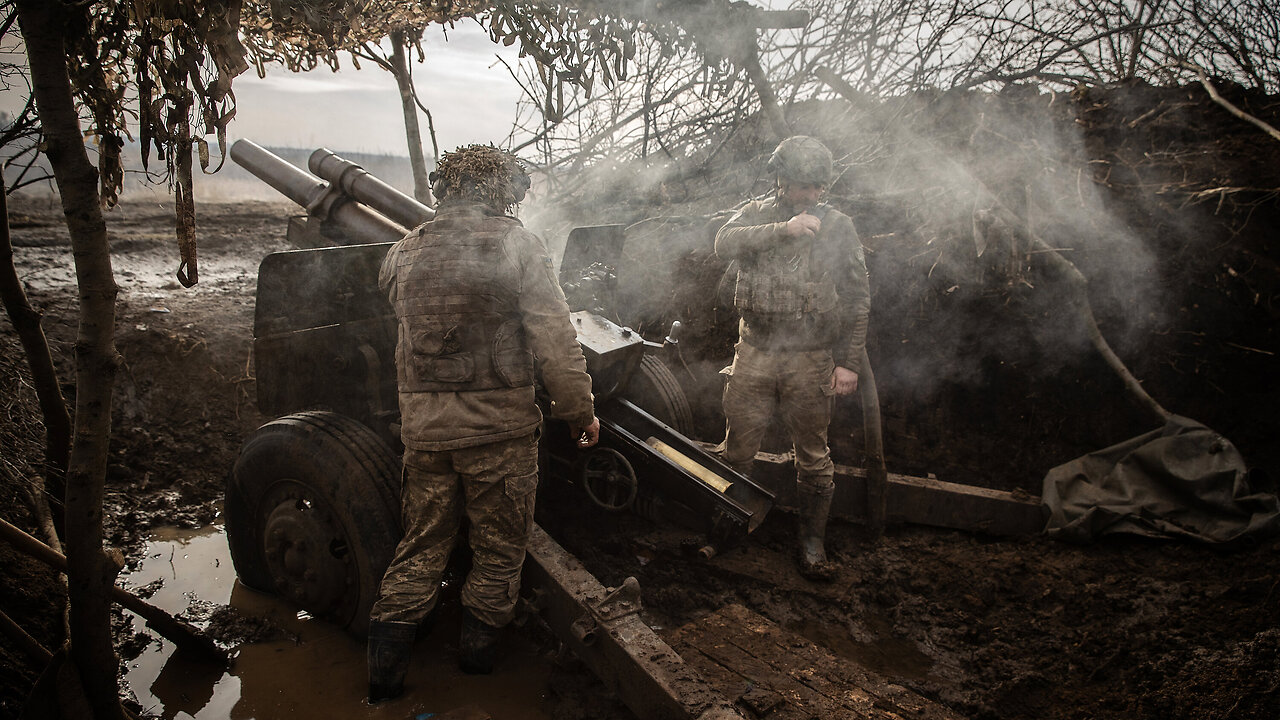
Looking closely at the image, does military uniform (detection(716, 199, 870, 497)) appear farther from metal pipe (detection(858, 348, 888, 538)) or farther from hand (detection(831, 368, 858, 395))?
metal pipe (detection(858, 348, 888, 538))

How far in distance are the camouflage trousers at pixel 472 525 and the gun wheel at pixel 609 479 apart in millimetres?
636

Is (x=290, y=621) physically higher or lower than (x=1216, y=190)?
lower

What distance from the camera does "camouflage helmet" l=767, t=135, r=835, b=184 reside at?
3574 millimetres

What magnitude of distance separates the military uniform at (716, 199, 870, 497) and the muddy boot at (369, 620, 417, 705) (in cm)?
208

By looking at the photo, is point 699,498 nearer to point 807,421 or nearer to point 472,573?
point 807,421

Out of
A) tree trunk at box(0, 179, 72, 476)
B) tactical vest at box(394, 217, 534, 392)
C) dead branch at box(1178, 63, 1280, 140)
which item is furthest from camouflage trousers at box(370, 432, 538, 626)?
dead branch at box(1178, 63, 1280, 140)

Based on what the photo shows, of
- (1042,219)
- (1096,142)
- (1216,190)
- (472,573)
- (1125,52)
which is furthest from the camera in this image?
(1125,52)

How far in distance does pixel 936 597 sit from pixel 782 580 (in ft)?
2.63

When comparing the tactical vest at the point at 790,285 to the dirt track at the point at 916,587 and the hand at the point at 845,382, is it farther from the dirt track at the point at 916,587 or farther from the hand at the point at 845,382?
the dirt track at the point at 916,587

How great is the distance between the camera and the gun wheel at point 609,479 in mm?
3461

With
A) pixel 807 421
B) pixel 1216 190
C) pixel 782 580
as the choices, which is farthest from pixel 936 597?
pixel 1216 190

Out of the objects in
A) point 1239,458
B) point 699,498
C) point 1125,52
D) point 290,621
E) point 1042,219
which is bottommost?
point 290,621

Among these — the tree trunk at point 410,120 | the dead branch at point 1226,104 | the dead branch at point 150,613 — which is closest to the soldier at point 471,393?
the dead branch at point 150,613

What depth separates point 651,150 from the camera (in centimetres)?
688
